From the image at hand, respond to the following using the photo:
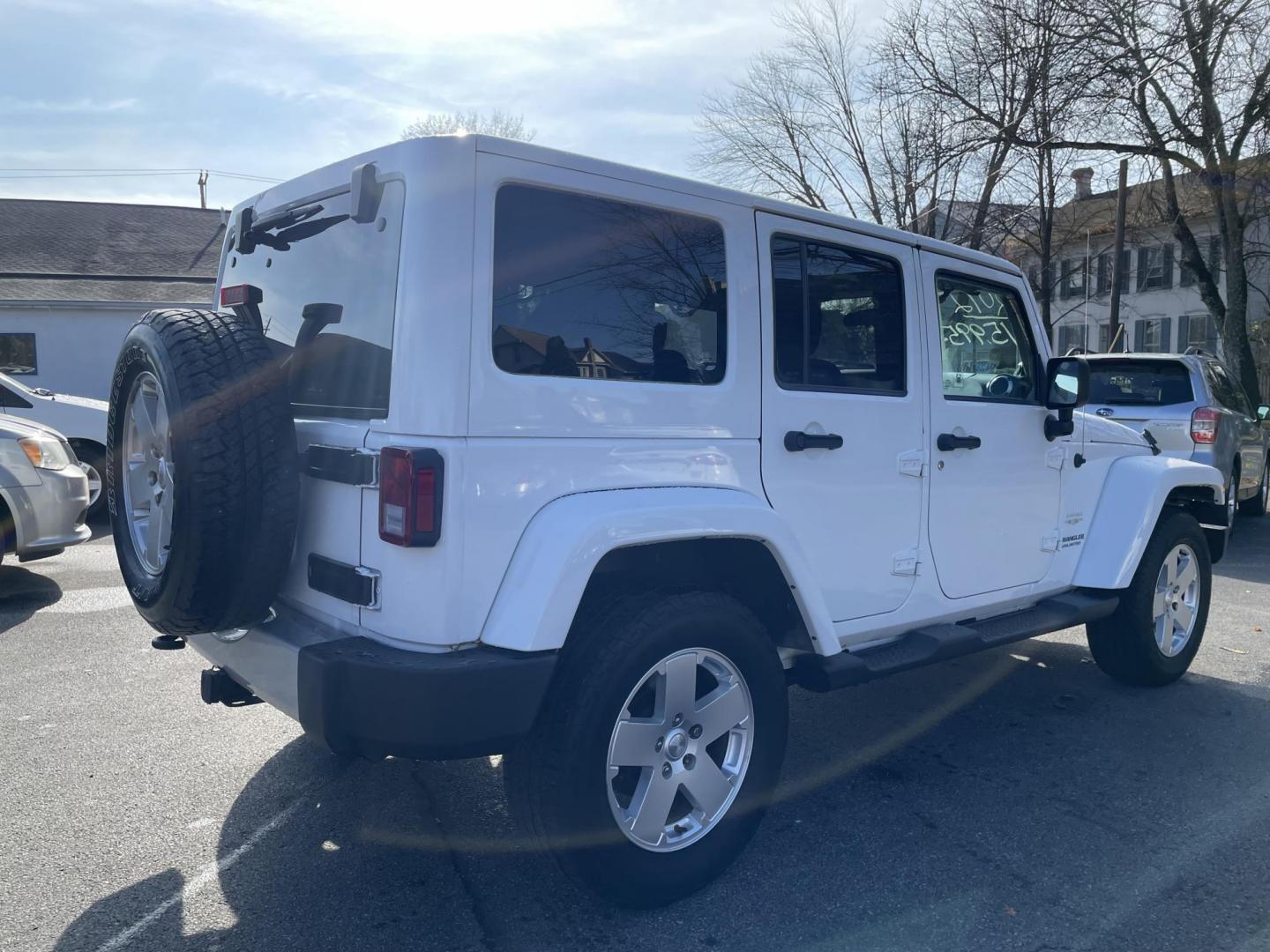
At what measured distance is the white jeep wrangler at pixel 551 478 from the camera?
2.55 meters

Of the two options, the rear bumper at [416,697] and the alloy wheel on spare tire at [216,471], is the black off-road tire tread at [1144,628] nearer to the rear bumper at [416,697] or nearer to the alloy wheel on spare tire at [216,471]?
the rear bumper at [416,697]

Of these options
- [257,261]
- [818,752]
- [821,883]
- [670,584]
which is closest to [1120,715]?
[818,752]

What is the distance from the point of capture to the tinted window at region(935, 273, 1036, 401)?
401cm

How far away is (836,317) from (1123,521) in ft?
6.98

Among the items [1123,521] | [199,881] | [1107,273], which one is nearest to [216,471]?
[199,881]

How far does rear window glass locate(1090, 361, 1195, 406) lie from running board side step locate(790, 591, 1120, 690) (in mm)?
5200

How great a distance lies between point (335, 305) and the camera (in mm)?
2924

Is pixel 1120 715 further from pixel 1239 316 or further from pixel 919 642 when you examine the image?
pixel 1239 316

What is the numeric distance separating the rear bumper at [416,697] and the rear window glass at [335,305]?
658 millimetres

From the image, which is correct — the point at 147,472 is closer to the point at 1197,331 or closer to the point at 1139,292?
Answer: the point at 1197,331

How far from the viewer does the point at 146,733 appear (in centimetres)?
428

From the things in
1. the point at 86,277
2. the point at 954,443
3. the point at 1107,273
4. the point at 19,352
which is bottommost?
the point at 954,443

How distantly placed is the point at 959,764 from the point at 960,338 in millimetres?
1761

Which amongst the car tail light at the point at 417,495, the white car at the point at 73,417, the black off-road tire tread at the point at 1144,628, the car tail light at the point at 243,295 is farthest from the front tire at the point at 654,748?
the white car at the point at 73,417
